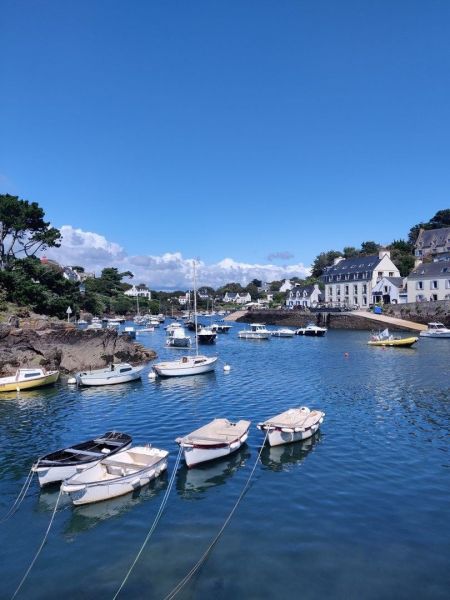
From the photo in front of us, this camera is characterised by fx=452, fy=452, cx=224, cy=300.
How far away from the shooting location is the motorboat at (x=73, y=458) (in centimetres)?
1784

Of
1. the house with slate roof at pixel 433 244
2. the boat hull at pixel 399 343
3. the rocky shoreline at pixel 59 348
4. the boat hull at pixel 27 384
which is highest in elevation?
the house with slate roof at pixel 433 244

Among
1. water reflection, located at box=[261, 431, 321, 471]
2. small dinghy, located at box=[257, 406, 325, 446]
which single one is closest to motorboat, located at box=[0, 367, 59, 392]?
small dinghy, located at box=[257, 406, 325, 446]

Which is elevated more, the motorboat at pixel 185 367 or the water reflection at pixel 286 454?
the motorboat at pixel 185 367

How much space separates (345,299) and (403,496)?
11923 cm

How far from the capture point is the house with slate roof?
125769mm

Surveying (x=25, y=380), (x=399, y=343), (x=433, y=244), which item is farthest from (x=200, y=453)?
(x=433, y=244)

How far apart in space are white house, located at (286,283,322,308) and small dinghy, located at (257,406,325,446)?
122m

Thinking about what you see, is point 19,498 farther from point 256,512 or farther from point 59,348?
point 59,348

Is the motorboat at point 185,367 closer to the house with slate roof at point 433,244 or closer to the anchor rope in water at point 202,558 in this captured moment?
the anchor rope in water at point 202,558

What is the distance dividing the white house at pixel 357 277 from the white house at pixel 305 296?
34.7 feet

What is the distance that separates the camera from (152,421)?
90.4 feet

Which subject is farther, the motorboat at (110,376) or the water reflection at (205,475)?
the motorboat at (110,376)

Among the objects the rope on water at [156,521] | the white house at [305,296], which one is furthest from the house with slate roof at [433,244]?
the rope on water at [156,521]

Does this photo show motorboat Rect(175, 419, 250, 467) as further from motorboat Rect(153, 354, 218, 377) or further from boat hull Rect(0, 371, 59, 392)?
boat hull Rect(0, 371, 59, 392)
